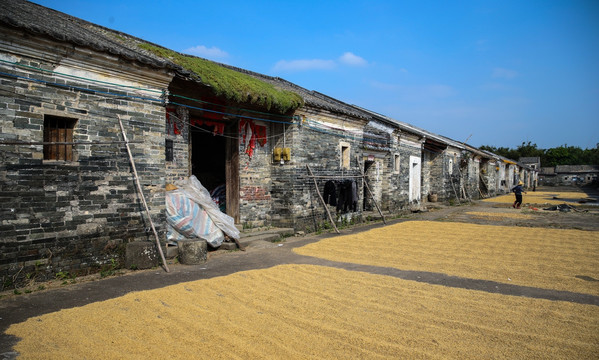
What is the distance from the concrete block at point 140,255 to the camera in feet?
21.7

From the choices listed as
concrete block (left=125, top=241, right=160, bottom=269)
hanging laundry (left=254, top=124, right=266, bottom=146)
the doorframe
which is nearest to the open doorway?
the doorframe

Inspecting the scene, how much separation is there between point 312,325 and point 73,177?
477 centimetres

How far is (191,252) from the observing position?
23.7 feet

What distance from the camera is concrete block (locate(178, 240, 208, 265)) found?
23.6ft

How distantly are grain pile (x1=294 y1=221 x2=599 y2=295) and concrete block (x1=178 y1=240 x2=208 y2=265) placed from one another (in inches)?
91.9

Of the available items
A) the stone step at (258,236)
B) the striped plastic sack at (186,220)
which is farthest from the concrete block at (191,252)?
the stone step at (258,236)

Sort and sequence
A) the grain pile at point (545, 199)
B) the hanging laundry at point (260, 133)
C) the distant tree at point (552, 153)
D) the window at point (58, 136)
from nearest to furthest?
the window at point (58, 136), the hanging laundry at point (260, 133), the grain pile at point (545, 199), the distant tree at point (552, 153)

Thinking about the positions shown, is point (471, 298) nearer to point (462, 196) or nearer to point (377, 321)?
point (377, 321)

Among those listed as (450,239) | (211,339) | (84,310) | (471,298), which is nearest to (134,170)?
(84,310)

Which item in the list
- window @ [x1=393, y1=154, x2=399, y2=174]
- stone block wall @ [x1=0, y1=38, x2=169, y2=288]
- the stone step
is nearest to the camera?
stone block wall @ [x1=0, y1=38, x2=169, y2=288]

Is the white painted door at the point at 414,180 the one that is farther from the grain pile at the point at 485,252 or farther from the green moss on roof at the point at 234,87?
the green moss on roof at the point at 234,87

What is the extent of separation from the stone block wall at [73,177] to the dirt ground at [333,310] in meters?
0.62

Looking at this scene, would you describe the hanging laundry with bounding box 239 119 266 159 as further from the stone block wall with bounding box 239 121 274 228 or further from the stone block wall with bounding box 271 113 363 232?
the stone block wall with bounding box 271 113 363 232

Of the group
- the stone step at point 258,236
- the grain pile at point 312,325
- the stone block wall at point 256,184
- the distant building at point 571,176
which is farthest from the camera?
the distant building at point 571,176
